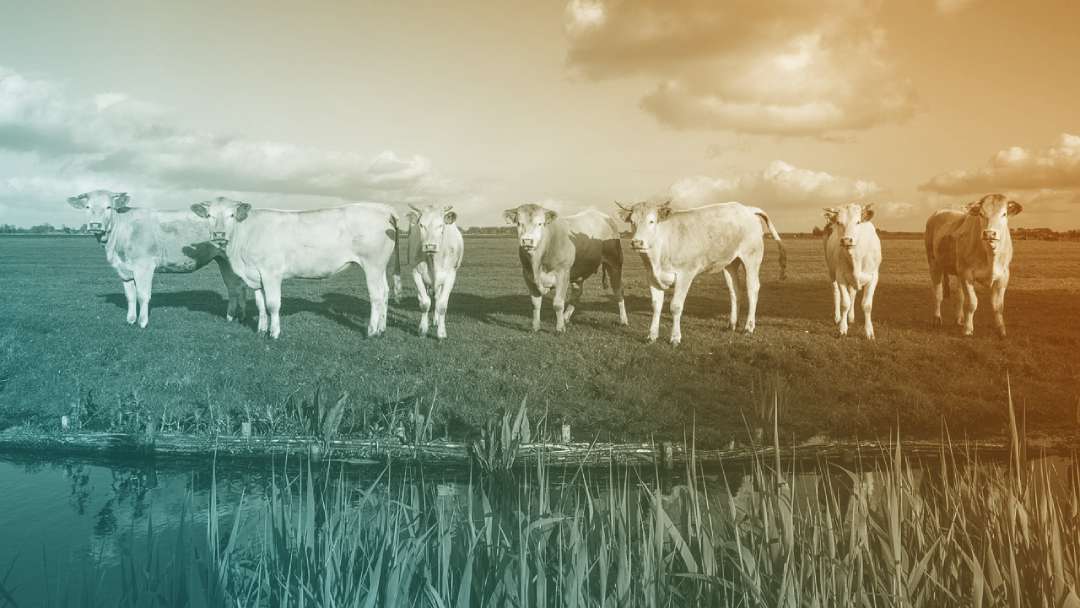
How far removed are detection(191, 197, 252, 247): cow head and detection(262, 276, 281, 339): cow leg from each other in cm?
83

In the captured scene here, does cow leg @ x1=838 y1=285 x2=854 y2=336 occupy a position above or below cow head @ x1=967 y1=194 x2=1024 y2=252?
below

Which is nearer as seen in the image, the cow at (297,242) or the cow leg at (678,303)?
the cow leg at (678,303)

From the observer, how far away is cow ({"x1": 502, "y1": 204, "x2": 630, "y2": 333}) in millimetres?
10695

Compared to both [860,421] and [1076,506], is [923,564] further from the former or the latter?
[860,421]

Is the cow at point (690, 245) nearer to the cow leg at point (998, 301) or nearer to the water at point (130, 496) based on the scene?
the cow leg at point (998, 301)

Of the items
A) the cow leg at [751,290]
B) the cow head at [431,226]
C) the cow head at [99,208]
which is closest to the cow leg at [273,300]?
the cow head at [431,226]

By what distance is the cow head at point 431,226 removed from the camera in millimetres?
10398

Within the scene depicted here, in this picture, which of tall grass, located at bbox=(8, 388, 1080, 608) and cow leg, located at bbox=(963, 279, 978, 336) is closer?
tall grass, located at bbox=(8, 388, 1080, 608)

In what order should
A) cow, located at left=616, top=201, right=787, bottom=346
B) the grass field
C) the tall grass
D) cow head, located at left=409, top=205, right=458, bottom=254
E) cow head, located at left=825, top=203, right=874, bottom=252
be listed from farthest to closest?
1. cow head, located at left=409, top=205, right=458, bottom=254
2. cow, located at left=616, top=201, right=787, bottom=346
3. cow head, located at left=825, top=203, right=874, bottom=252
4. the grass field
5. the tall grass

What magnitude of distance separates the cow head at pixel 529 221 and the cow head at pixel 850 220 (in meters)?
3.66

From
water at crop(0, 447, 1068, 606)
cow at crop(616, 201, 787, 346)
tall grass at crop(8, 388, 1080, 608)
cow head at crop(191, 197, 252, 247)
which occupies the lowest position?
water at crop(0, 447, 1068, 606)

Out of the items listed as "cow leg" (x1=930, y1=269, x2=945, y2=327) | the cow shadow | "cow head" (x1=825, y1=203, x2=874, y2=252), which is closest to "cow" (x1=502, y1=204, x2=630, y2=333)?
"cow head" (x1=825, y1=203, x2=874, y2=252)

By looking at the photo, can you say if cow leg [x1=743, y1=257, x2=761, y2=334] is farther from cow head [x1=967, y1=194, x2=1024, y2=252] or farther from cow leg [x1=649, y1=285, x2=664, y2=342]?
cow head [x1=967, y1=194, x2=1024, y2=252]

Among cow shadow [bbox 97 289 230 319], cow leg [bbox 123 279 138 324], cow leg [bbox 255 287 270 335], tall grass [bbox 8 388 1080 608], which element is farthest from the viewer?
cow shadow [bbox 97 289 230 319]
